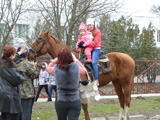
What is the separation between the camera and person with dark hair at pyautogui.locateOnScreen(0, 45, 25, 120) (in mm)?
4004

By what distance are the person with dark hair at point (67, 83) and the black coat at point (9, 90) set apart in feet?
2.53

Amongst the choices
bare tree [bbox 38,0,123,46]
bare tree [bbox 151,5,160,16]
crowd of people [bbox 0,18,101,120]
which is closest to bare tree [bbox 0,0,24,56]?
bare tree [bbox 38,0,123,46]

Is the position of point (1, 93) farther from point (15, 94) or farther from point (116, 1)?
point (116, 1)

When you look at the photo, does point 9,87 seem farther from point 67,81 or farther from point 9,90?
point 67,81

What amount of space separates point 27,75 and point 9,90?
0.60 meters

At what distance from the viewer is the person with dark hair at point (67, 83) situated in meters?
3.74

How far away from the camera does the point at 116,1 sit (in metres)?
12.9

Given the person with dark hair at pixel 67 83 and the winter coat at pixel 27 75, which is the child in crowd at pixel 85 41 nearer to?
the winter coat at pixel 27 75

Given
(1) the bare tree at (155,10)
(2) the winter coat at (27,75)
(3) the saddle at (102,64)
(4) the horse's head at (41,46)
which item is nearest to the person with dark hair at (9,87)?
(2) the winter coat at (27,75)

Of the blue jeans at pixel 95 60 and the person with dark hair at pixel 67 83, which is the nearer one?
the person with dark hair at pixel 67 83

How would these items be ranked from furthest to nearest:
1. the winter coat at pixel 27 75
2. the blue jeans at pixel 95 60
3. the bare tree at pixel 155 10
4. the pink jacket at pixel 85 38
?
1. the bare tree at pixel 155 10
2. the blue jeans at pixel 95 60
3. the pink jacket at pixel 85 38
4. the winter coat at pixel 27 75

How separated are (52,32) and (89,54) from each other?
34.5 feet

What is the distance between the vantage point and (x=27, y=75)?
4.54m

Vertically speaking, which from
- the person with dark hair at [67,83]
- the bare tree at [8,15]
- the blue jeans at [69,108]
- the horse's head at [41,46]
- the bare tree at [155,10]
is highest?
the bare tree at [155,10]
